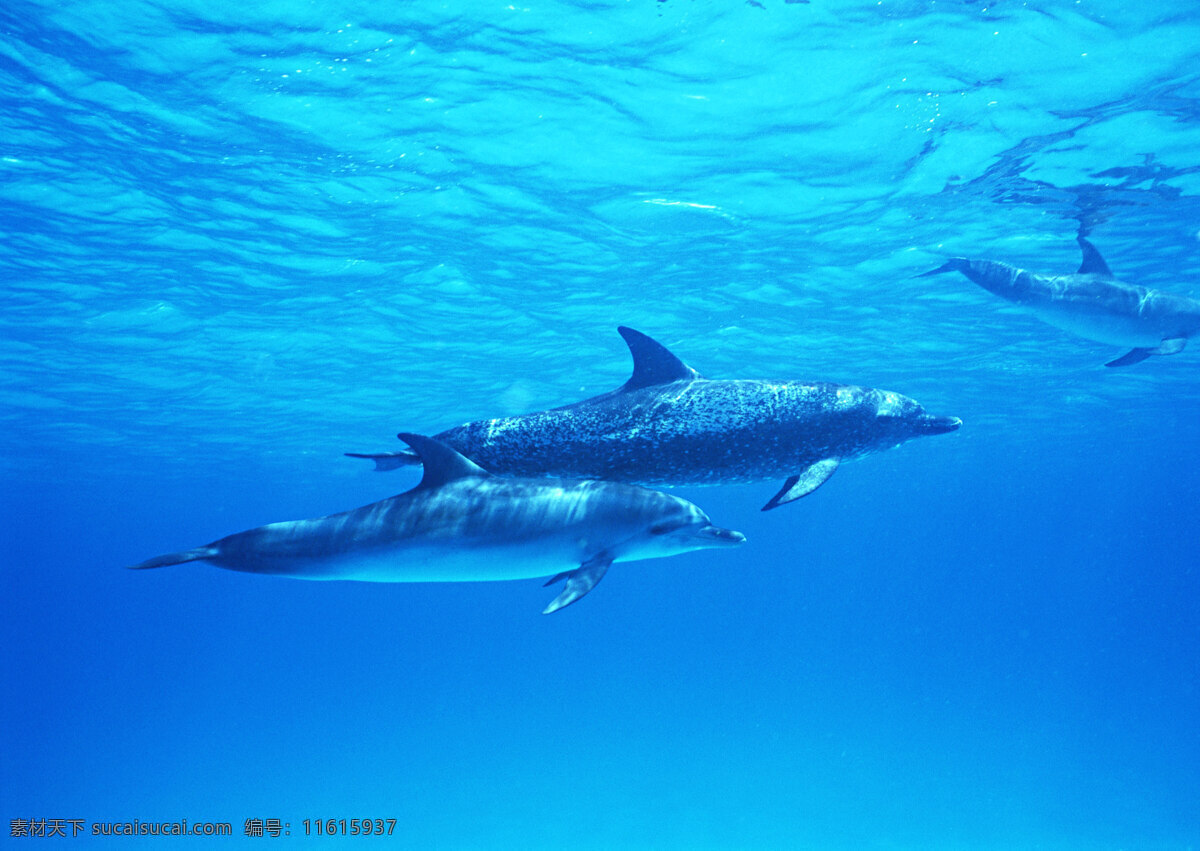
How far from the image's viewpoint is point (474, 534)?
4.66 m

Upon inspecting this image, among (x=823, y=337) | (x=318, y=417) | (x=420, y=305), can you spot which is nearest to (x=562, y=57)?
(x=420, y=305)

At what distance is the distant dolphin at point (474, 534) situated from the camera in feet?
14.8

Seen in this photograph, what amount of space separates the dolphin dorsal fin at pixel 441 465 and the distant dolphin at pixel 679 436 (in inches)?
15.9

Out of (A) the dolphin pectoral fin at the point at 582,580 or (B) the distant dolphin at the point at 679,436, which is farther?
(B) the distant dolphin at the point at 679,436

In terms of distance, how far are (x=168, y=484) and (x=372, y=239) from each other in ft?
169

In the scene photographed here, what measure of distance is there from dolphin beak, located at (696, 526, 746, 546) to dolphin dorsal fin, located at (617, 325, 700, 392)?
149 centimetres

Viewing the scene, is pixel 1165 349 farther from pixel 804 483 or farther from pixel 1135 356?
pixel 804 483

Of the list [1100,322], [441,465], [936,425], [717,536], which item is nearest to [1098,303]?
[1100,322]

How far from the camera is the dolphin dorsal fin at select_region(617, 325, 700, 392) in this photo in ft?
19.7

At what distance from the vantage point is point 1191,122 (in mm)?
12195

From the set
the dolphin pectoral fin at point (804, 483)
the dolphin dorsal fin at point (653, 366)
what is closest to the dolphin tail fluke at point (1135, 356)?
the dolphin pectoral fin at point (804, 483)

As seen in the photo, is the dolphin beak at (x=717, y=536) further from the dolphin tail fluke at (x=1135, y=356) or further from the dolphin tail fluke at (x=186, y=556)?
the dolphin tail fluke at (x=1135, y=356)

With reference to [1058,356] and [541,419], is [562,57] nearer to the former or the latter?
[541,419]

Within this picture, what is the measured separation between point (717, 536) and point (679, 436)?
79 centimetres
